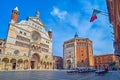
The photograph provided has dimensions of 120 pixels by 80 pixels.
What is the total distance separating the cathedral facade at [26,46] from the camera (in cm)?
3991

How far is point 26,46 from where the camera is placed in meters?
46.8

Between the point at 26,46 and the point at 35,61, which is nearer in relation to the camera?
the point at 26,46

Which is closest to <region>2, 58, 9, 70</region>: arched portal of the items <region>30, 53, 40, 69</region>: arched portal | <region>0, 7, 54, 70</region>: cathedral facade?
<region>0, 7, 54, 70</region>: cathedral facade

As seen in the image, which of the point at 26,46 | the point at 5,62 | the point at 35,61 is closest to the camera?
the point at 5,62

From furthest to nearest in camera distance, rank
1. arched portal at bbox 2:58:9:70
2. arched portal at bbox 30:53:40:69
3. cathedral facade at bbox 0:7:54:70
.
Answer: arched portal at bbox 30:53:40:69, cathedral facade at bbox 0:7:54:70, arched portal at bbox 2:58:9:70

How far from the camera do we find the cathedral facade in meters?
39.9

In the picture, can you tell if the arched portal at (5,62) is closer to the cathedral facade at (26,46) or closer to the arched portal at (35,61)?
the cathedral facade at (26,46)

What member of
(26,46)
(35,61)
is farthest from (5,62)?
(35,61)

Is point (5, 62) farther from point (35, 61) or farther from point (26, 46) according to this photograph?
point (35, 61)

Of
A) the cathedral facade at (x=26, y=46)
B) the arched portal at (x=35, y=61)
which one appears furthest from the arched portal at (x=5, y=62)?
the arched portal at (x=35, y=61)

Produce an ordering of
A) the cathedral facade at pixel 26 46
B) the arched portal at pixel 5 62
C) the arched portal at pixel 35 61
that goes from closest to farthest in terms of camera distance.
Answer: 1. the arched portal at pixel 5 62
2. the cathedral facade at pixel 26 46
3. the arched portal at pixel 35 61

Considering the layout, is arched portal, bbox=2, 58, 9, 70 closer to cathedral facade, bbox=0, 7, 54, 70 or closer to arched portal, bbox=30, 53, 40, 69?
cathedral facade, bbox=0, 7, 54, 70

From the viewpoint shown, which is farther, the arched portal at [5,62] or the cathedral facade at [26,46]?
the cathedral facade at [26,46]

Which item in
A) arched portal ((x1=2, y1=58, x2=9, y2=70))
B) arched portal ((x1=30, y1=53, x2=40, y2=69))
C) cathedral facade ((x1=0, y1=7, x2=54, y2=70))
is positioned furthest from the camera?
arched portal ((x1=30, y1=53, x2=40, y2=69))
